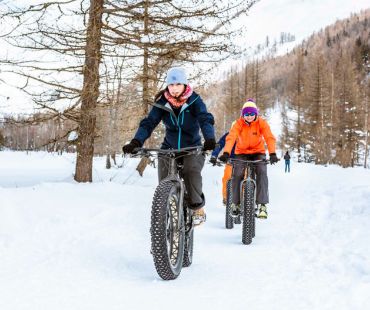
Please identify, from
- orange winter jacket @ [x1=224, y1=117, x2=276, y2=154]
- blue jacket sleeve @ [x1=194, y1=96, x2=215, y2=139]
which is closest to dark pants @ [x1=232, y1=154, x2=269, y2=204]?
orange winter jacket @ [x1=224, y1=117, x2=276, y2=154]

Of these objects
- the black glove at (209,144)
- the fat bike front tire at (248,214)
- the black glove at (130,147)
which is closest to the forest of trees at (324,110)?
the fat bike front tire at (248,214)

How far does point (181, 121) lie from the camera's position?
4.68 meters

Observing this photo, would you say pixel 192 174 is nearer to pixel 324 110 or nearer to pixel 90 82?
pixel 90 82

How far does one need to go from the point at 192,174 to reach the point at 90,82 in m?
6.19

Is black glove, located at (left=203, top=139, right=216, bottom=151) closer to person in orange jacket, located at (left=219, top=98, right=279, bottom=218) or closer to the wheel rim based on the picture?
the wheel rim

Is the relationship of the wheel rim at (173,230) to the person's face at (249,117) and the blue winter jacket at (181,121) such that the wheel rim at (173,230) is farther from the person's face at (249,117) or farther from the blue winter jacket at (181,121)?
the person's face at (249,117)

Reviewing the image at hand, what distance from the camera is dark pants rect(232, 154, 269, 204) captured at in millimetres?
6957

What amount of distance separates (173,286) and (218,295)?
1.50 ft

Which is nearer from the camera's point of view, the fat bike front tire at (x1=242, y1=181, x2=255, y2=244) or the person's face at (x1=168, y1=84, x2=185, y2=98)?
the person's face at (x1=168, y1=84, x2=185, y2=98)

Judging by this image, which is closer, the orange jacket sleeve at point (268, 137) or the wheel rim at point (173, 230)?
the wheel rim at point (173, 230)

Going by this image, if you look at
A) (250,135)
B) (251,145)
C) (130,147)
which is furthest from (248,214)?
(130,147)

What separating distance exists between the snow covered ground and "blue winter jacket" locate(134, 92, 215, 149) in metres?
1.41

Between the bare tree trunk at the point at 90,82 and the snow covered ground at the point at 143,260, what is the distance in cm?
233

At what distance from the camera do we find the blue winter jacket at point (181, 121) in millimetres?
4605
